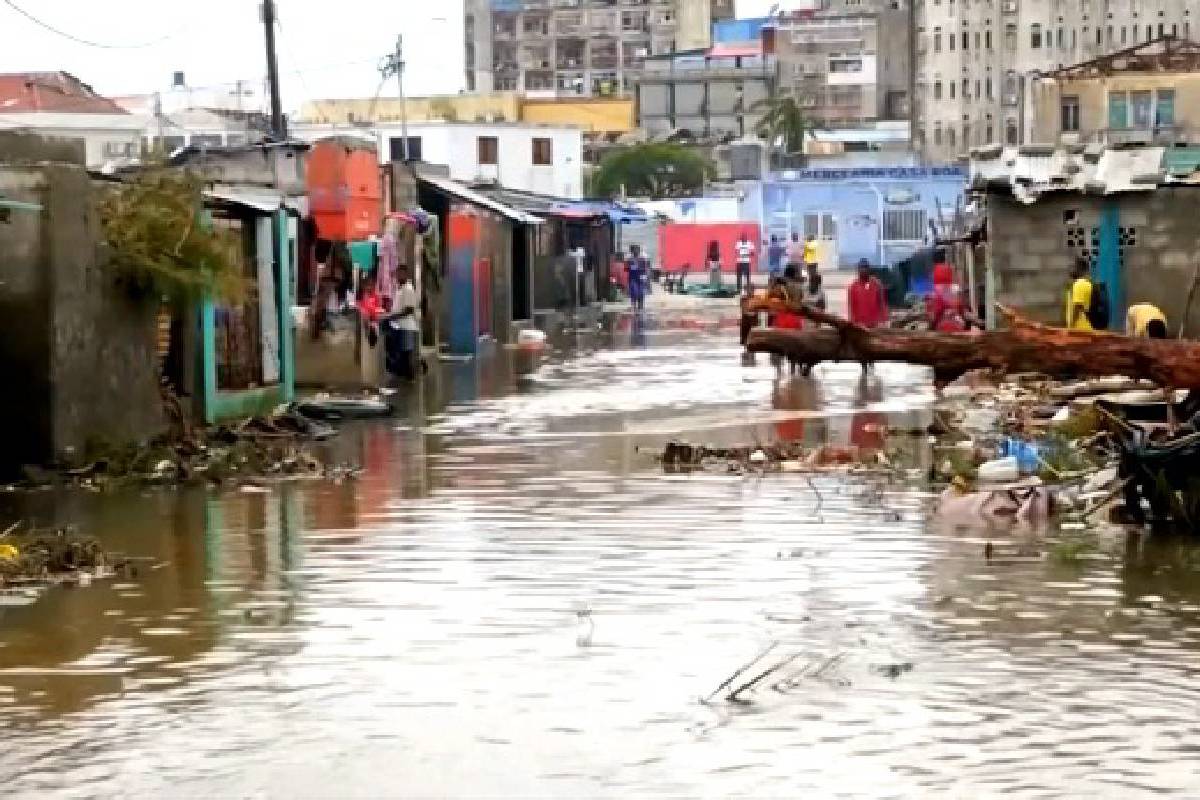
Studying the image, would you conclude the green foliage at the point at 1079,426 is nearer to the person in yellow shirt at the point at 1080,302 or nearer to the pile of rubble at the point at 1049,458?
the pile of rubble at the point at 1049,458

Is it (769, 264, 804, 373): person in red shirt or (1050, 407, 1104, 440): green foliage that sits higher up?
(769, 264, 804, 373): person in red shirt

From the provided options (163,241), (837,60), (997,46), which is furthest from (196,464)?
(837,60)

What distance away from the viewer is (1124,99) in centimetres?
5444

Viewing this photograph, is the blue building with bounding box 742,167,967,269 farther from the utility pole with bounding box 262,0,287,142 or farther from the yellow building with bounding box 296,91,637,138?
the utility pole with bounding box 262,0,287,142

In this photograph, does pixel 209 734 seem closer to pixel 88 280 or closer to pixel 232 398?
pixel 88 280

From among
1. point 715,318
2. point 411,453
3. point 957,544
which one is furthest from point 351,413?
point 715,318

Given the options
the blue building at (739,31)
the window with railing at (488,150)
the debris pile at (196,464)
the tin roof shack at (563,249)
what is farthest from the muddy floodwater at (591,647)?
the blue building at (739,31)

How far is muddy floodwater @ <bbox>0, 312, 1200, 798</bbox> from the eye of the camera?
7742mm

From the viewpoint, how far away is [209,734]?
27.2 feet

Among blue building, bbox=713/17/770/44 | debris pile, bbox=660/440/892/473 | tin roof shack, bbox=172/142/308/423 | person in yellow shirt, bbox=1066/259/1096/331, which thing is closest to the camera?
debris pile, bbox=660/440/892/473

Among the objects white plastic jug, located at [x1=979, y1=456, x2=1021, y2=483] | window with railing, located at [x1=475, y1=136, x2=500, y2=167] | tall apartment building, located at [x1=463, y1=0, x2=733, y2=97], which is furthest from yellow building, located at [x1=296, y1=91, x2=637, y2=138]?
white plastic jug, located at [x1=979, y1=456, x2=1021, y2=483]

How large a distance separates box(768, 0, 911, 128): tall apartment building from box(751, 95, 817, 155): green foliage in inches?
449

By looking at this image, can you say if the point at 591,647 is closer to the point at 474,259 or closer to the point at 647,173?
the point at 474,259

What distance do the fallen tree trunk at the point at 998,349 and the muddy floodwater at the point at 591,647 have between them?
3.59 ft
